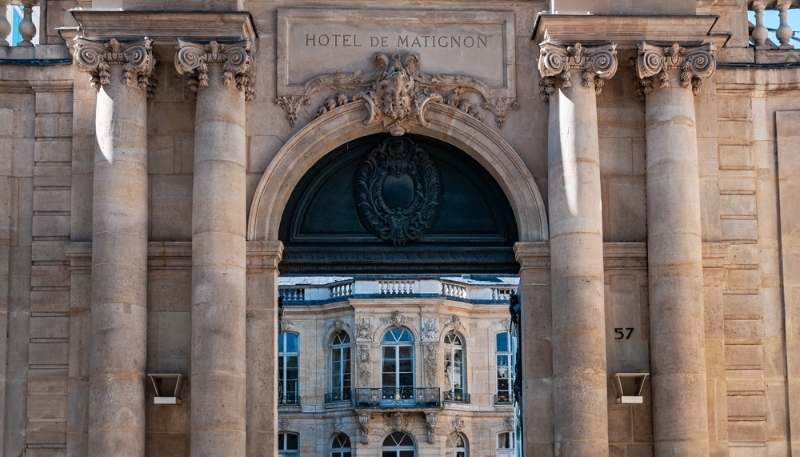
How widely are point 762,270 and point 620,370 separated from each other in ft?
8.03

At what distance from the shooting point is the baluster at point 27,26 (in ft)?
64.0

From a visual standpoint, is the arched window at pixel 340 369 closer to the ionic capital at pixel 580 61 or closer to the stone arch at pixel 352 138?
the stone arch at pixel 352 138

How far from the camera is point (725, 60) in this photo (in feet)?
64.3

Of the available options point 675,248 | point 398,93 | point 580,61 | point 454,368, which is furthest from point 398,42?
point 454,368

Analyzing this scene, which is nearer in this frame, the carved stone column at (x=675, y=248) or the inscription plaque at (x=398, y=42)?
the carved stone column at (x=675, y=248)

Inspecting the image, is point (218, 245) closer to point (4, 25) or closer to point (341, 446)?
point (4, 25)

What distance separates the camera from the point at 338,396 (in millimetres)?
54938

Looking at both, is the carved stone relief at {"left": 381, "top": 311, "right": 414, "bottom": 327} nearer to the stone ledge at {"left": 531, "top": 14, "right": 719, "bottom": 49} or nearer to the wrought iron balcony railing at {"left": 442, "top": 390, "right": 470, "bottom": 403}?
the wrought iron balcony railing at {"left": 442, "top": 390, "right": 470, "bottom": 403}

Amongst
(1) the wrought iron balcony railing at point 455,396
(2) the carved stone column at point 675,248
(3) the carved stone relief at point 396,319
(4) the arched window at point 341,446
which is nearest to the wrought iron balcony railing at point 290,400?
(4) the arched window at point 341,446

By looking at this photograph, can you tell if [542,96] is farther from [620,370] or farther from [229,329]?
[229,329]

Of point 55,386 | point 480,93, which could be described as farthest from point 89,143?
point 480,93

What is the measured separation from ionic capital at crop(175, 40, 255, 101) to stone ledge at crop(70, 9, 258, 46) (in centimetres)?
19

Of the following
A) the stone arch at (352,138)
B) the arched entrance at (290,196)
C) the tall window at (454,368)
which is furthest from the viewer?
the tall window at (454,368)

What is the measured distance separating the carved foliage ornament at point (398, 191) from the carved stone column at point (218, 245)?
2.00 m
